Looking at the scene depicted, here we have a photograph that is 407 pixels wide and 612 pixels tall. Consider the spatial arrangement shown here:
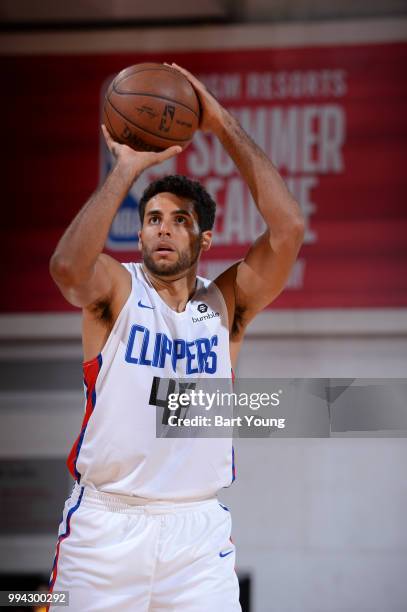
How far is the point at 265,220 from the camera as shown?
2781 millimetres

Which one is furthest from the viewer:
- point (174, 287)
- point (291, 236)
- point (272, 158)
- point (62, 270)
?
point (272, 158)

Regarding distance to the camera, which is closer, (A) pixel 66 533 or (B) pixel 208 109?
(A) pixel 66 533

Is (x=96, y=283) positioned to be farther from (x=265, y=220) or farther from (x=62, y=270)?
(x=265, y=220)

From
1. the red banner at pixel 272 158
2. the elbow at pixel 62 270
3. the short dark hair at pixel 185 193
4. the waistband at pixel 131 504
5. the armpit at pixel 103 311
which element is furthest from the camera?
the red banner at pixel 272 158

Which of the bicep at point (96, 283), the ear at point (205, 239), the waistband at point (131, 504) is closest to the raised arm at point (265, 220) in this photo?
the ear at point (205, 239)

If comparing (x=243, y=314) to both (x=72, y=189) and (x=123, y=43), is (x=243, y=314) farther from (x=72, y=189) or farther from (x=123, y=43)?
(x=123, y=43)

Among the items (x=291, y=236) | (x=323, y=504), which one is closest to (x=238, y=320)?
(x=291, y=236)

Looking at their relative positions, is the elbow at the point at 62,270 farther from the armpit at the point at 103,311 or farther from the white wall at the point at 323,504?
the white wall at the point at 323,504

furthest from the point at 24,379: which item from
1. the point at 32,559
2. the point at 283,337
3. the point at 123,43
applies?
the point at 123,43

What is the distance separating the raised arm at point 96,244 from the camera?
2457 millimetres

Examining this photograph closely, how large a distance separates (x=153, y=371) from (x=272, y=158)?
3327 millimetres

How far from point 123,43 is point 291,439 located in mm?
3082

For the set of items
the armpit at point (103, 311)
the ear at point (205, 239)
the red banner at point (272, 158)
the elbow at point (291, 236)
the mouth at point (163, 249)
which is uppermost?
the red banner at point (272, 158)

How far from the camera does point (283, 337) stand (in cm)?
570
